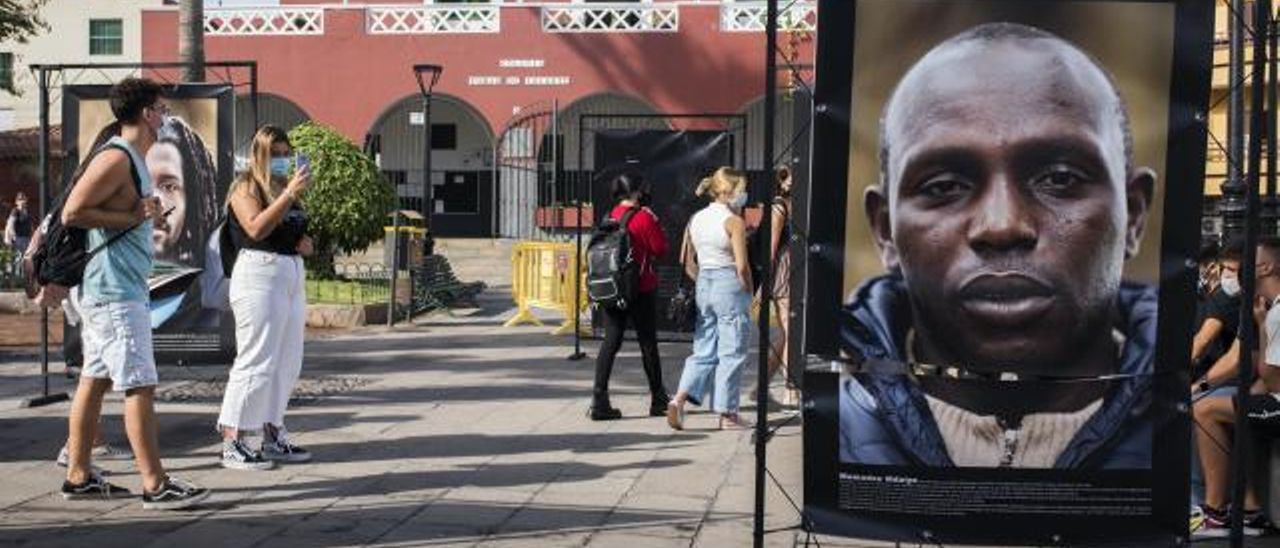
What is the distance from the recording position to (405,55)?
1243 inches

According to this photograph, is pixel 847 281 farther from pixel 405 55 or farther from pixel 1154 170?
pixel 405 55

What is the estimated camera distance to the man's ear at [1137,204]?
4.07 meters

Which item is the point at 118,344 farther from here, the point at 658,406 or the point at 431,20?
the point at 431,20

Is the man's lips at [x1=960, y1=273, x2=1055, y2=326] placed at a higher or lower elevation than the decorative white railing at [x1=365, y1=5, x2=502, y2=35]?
lower

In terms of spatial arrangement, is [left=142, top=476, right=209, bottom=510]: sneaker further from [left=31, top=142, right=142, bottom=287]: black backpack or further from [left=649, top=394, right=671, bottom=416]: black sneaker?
[left=649, top=394, right=671, bottom=416]: black sneaker

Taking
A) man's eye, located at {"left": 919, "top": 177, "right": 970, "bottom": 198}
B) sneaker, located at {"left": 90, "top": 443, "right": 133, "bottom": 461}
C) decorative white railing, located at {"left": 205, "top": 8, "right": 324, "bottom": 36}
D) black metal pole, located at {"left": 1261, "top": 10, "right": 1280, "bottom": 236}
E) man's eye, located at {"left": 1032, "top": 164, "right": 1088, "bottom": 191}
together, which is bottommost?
sneaker, located at {"left": 90, "top": 443, "right": 133, "bottom": 461}

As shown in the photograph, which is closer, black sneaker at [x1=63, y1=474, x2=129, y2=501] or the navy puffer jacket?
the navy puffer jacket

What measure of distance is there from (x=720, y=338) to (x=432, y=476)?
2212 millimetres

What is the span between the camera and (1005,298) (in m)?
4.13

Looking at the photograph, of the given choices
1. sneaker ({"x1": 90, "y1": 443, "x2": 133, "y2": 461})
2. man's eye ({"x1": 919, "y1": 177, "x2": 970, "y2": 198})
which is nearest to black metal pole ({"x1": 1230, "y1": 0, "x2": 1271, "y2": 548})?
man's eye ({"x1": 919, "y1": 177, "x2": 970, "y2": 198})

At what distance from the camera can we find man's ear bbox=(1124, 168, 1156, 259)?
407 cm

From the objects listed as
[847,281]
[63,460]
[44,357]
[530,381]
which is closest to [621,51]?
[530,381]

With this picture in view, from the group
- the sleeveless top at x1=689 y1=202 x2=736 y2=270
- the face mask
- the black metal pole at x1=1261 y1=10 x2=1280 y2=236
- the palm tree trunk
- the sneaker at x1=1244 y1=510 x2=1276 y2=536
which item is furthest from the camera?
the palm tree trunk

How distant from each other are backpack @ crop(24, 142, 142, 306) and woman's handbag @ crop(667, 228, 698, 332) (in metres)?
4.71
